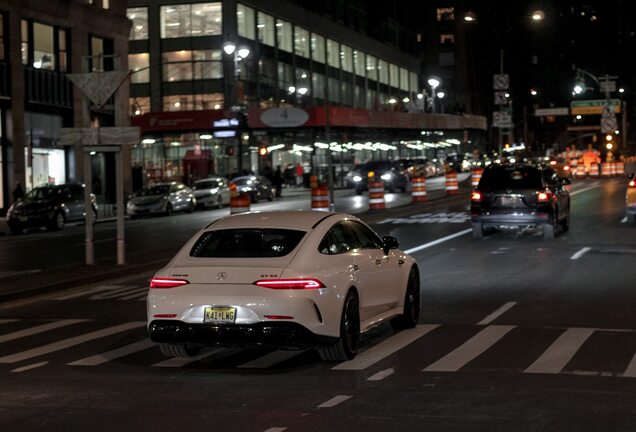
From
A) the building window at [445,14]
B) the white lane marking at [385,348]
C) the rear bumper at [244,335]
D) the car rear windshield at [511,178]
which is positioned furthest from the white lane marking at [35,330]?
the building window at [445,14]

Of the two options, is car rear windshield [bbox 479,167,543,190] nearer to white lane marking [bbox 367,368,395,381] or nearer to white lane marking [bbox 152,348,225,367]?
white lane marking [bbox 152,348,225,367]

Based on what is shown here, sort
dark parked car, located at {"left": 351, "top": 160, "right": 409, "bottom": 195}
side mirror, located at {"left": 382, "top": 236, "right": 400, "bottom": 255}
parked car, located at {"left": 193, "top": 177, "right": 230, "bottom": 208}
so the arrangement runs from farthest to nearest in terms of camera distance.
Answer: dark parked car, located at {"left": 351, "top": 160, "right": 409, "bottom": 195} → parked car, located at {"left": 193, "top": 177, "right": 230, "bottom": 208} → side mirror, located at {"left": 382, "top": 236, "right": 400, "bottom": 255}

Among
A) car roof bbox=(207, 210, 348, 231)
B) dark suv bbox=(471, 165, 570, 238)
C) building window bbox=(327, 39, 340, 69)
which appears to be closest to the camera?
car roof bbox=(207, 210, 348, 231)

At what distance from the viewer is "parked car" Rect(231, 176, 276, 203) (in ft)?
184

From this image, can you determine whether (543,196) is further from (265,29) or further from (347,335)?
(265,29)

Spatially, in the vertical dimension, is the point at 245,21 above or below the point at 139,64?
above

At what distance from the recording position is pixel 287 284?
1059cm

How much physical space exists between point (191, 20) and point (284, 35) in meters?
10.2

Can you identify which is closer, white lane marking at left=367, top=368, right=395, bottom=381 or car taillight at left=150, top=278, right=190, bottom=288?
white lane marking at left=367, top=368, right=395, bottom=381

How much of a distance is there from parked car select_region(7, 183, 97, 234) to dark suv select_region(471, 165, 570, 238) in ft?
52.7

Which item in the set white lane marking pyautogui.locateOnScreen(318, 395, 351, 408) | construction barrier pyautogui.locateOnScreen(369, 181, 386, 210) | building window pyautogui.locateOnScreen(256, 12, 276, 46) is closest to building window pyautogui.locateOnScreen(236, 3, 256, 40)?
building window pyautogui.locateOnScreen(256, 12, 276, 46)

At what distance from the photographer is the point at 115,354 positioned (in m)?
12.2

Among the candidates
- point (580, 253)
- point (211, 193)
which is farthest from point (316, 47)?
point (580, 253)

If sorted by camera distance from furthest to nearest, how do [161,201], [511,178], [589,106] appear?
[589,106]
[161,201]
[511,178]
